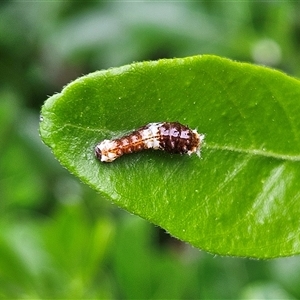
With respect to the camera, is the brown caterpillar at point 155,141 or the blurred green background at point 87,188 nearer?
the brown caterpillar at point 155,141

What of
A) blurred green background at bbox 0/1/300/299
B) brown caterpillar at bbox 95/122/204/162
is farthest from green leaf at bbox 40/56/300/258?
blurred green background at bbox 0/1/300/299

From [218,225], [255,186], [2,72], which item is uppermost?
[2,72]

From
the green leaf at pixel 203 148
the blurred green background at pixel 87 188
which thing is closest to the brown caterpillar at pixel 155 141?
the green leaf at pixel 203 148

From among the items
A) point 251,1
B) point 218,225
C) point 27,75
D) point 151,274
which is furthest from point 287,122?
point 27,75

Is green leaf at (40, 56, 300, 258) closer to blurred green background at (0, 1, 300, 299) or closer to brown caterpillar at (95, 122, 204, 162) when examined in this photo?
brown caterpillar at (95, 122, 204, 162)

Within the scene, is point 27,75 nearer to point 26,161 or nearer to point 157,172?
point 26,161

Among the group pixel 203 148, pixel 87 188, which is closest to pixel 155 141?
pixel 203 148

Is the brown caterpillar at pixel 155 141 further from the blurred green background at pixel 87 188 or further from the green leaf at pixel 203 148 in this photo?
the blurred green background at pixel 87 188
